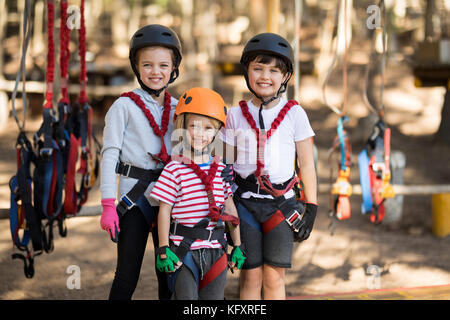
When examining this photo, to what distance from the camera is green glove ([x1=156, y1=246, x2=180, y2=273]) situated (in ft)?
8.02

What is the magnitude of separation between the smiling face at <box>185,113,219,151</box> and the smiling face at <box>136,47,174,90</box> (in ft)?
0.99

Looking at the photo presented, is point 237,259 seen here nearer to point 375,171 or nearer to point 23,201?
point 23,201

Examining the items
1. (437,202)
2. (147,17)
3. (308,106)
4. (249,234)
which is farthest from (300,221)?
(147,17)

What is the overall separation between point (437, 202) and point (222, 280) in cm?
408

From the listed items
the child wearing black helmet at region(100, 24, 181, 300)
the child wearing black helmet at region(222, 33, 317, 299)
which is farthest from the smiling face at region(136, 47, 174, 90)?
Answer: the child wearing black helmet at region(222, 33, 317, 299)

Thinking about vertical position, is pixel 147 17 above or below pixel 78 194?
above

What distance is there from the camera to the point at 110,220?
257cm

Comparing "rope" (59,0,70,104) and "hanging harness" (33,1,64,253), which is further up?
"rope" (59,0,70,104)

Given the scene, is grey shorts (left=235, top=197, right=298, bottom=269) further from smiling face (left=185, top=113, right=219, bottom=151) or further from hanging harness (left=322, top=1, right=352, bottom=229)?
hanging harness (left=322, top=1, right=352, bottom=229)

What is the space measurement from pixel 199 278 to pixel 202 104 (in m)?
0.82

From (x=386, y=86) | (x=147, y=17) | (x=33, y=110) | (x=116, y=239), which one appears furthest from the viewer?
(x=147, y=17)

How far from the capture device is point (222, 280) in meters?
2.56

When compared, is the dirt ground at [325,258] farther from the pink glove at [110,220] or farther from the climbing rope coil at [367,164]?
the pink glove at [110,220]
